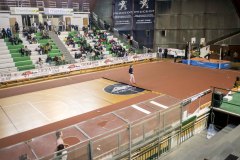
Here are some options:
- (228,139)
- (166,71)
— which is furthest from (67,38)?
(228,139)

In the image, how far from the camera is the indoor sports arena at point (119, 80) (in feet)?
25.1

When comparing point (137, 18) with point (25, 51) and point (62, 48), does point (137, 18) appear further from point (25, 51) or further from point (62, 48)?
point (25, 51)

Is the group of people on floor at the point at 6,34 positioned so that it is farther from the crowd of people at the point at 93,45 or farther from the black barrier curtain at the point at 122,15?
the black barrier curtain at the point at 122,15

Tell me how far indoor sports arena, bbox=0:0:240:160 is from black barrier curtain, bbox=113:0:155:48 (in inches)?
6.4

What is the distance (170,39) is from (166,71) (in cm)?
1145

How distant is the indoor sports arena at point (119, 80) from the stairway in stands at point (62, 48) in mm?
131

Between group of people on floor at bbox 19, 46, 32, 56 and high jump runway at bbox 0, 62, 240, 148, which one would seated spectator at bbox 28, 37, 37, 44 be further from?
high jump runway at bbox 0, 62, 240, 148

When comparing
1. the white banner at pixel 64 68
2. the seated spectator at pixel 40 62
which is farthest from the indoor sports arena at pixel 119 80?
the white banner at pixel 64 68

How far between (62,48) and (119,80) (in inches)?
471

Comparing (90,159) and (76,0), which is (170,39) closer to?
(76,0)

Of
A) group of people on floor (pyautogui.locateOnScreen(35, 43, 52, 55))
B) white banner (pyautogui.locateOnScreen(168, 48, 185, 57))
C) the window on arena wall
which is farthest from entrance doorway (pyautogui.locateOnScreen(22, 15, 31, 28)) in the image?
white banner (pyautogui.locateOnScreen(168, 48, 185, 57))

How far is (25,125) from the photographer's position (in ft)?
38.3

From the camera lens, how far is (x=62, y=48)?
93.8 ft

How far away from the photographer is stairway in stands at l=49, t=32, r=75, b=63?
2692cm
